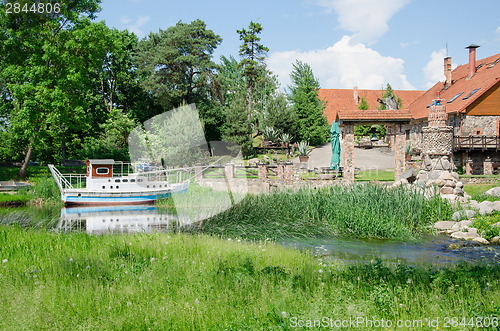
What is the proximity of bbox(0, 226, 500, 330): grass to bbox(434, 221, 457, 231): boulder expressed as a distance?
6749 mm

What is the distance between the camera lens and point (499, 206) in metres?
13.7

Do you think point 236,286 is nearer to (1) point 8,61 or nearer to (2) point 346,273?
(2) point 346,273

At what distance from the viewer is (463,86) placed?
115ft

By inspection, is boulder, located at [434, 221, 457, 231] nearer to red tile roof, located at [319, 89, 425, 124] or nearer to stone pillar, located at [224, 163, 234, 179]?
stone pillar, located at [224, 163, 234, 179]

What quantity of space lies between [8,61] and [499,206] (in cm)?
3021

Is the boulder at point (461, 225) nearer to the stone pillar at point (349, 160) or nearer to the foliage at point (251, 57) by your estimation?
the stone pillar at point (349, 160)

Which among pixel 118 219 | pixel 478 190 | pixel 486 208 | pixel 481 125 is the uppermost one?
pixel 481 125

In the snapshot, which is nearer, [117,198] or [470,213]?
[470,213]

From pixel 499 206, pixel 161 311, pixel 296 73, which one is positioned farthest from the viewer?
pixel 296 73

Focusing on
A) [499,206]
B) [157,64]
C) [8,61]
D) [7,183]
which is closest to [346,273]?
[499,206]

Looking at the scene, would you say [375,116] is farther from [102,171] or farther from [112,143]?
[112,143]

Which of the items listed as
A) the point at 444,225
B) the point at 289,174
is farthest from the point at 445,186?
the point at 289,174

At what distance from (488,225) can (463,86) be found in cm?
2761

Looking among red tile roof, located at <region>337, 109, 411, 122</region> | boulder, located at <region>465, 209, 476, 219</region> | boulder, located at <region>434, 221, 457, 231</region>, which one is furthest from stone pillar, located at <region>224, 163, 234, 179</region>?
boulder, located at <region>465, 209, 476, 219</region>
